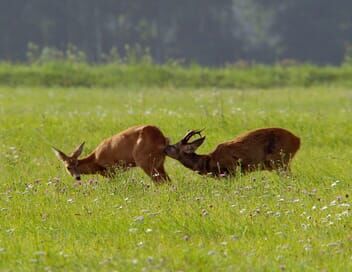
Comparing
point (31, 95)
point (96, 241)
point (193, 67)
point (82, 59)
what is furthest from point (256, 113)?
point (82, 59)

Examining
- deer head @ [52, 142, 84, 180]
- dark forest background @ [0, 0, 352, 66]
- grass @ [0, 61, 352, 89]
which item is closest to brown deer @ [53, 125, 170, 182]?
deer head @ [52, 142, 84, 180]

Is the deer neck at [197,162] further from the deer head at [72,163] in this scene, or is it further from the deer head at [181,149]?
the deer head at [72,163]

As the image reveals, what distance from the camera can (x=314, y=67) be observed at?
30.2 metres

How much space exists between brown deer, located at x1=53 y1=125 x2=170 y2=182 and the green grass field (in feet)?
0.59

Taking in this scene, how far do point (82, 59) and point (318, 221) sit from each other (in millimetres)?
22855

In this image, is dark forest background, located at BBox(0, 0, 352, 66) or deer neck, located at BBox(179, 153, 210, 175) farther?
dark forest background, located at BBox(0, 0, 352, 66)

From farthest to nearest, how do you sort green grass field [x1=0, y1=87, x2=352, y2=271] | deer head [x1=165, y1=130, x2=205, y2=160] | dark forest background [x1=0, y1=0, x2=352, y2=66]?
dark forest background [x1=0, y1=0, x2=352, y2=66] → deer head [x1=165, y1=130, x2=205, y2=160] → green grass field [x1=0, y1=87, x2=352, y2=271]

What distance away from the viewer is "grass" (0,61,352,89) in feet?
89.2

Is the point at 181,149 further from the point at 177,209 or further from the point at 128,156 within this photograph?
the point at 177,209

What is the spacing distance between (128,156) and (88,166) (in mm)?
644

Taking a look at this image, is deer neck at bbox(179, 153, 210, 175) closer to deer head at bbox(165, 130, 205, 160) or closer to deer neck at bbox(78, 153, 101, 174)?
deer head at bbox(165, 130, 205, 160)

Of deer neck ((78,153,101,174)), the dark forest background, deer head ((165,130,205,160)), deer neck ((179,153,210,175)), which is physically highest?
deer head ((165,130,205,160))

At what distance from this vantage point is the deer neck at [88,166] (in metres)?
11.9

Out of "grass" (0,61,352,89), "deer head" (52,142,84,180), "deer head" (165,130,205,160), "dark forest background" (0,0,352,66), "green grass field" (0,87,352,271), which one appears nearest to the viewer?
Result: "green grass field" (0,87,352,271)
